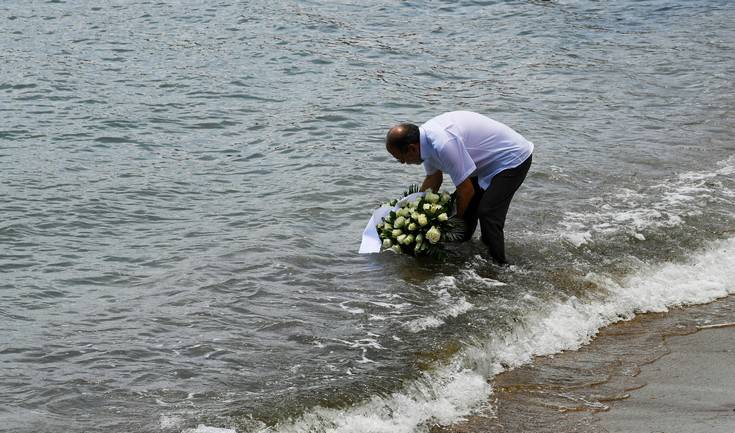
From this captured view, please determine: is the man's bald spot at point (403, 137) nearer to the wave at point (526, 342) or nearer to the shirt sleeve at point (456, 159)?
the shirt sleeve at point (456, 159)

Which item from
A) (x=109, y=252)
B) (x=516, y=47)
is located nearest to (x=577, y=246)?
(x=109, y=252)

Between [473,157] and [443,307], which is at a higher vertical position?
[473,157]

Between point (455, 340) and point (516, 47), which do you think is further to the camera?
point (516, 47)

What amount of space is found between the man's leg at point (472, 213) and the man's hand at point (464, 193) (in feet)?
0.80

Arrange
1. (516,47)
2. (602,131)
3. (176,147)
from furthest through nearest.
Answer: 1. (516,47)
2. (602,131)
3. (176,147)

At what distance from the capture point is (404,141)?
7.93 meters

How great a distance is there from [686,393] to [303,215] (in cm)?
534

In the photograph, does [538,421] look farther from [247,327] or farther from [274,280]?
[274,280]

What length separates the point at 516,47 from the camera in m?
20.4

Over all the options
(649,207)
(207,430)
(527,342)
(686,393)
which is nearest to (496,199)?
(527,342)

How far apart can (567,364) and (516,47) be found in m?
14.1

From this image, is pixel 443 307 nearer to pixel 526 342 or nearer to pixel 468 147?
pixel 526 342

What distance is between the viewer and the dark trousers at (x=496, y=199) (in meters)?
8.48

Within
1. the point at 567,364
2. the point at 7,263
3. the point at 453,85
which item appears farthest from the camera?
the point at 453,85
